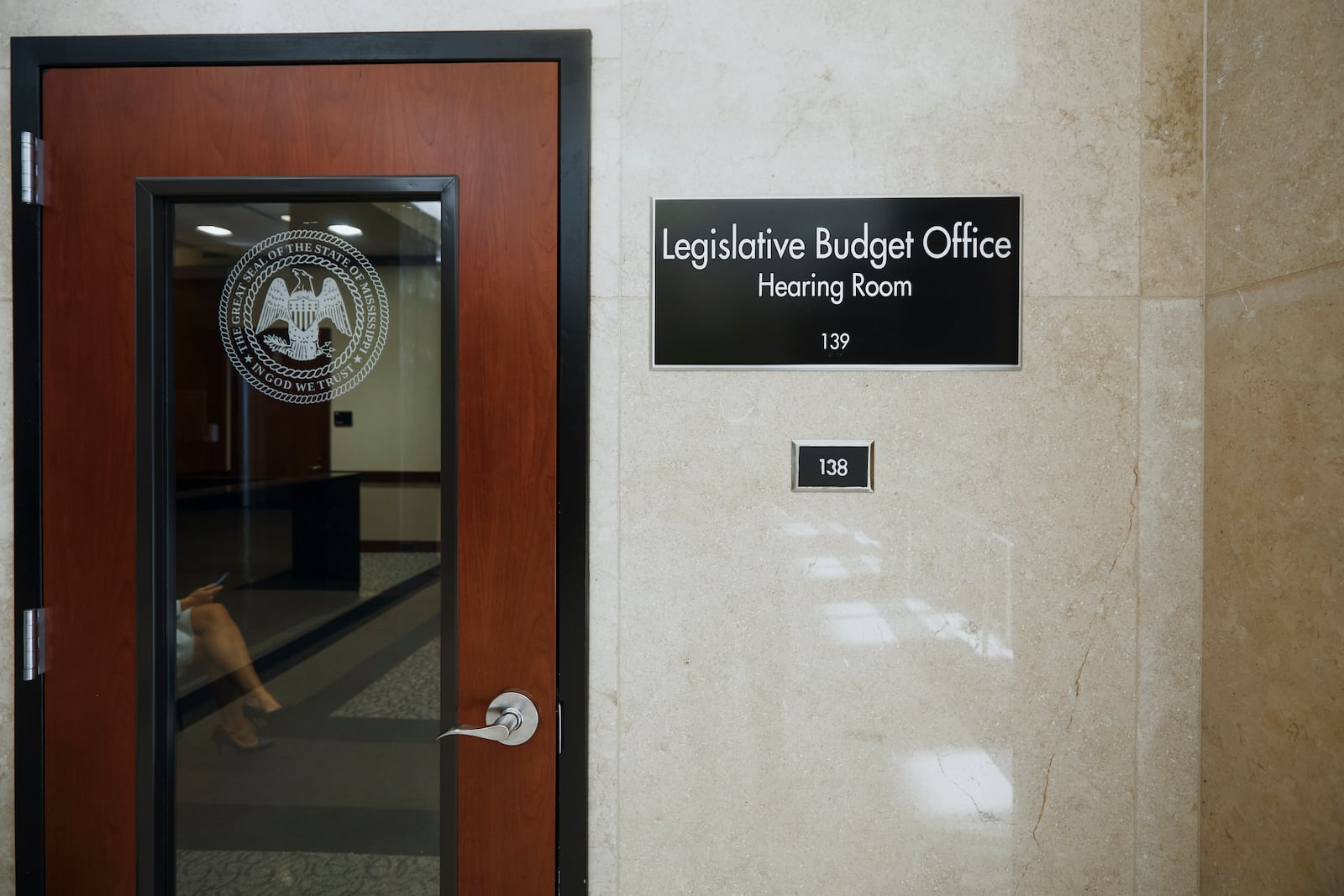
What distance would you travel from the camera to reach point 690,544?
119 cm

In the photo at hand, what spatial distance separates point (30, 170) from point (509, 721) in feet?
4.42

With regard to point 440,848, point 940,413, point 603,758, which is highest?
point 940,413

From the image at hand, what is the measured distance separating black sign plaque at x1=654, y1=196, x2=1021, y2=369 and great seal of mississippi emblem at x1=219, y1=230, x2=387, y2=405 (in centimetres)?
56

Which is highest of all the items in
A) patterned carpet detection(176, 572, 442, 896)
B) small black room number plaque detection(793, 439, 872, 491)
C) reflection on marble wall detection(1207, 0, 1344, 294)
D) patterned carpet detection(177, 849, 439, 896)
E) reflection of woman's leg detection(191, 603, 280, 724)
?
reflection on marble wall detection(1207, 0, 1344, 294)

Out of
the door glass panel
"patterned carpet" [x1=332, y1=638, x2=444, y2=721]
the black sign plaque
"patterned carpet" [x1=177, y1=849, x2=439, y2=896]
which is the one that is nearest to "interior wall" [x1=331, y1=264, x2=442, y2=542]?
the door glass panel

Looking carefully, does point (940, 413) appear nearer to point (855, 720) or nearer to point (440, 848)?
point (855, 720)

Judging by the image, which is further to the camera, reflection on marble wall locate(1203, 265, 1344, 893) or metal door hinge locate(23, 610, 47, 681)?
metal door hinge locate(23, 610, 47, 681)

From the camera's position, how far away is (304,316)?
1.22 meters

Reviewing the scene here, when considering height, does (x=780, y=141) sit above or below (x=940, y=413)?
A: above

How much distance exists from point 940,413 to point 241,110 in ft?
4.60

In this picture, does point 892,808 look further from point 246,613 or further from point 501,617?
point 246,613

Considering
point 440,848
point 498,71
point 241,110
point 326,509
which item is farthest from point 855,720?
point 241,110

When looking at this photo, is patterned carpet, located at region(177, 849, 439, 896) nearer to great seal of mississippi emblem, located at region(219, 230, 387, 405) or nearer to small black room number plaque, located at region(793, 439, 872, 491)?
great seal of mississippi emblem, located at region(219, 230, 387, 405)

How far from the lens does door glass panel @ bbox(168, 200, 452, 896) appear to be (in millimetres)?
1218
